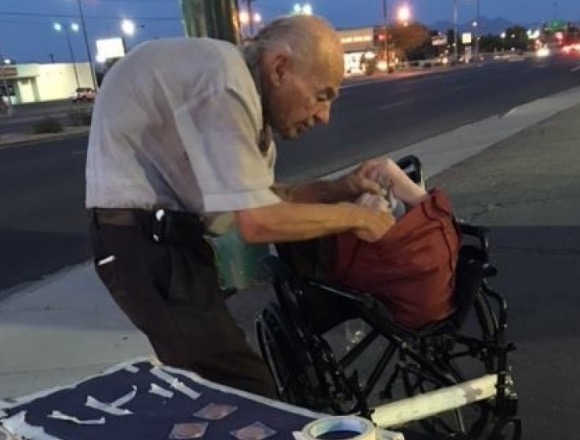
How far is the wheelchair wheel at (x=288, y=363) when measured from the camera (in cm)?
317

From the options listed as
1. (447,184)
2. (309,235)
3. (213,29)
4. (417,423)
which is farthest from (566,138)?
(309,235)

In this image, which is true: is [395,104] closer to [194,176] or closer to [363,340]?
[363,340]

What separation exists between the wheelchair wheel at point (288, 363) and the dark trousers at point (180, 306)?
464mm

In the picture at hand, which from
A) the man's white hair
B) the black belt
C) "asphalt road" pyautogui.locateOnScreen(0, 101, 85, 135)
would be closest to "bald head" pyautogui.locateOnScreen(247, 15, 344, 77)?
the man's white hair

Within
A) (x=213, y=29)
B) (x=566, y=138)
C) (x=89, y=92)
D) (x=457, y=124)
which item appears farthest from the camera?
(x=89, y=92)

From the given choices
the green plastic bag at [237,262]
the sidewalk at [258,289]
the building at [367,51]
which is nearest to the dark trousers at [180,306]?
the sidewalk at [258,289]

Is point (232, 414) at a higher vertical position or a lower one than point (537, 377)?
higher

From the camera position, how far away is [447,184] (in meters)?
10.7

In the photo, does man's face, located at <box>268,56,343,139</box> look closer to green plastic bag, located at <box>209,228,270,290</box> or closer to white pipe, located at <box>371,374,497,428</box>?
white pipe, located at <box>371,374,497,428</box>

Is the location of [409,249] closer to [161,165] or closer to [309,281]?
[309,281]

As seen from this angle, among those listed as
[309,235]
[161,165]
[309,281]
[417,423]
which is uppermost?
[161,165]

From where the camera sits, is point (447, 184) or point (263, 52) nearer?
point (263, 52)

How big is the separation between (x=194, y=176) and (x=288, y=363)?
101 centimetres

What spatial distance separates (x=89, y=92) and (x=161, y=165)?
7723cm
